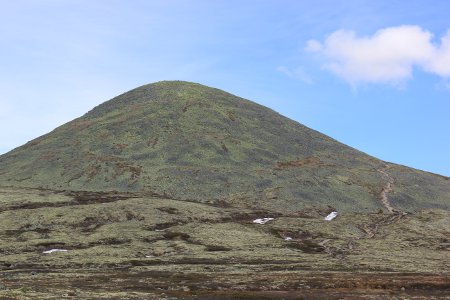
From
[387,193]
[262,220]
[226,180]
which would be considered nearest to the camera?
[262,220]

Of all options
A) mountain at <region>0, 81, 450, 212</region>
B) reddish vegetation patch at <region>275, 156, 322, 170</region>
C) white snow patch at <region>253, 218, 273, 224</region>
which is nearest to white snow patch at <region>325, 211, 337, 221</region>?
mountain at <region>0, 81, 450, 212</region>

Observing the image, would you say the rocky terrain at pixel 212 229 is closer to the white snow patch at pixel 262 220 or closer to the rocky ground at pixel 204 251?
the rocky ground at pixel 204 251

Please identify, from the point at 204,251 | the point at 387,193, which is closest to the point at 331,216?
the point at 387,193

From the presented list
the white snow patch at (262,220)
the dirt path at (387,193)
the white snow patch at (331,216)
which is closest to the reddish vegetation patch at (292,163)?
the dirt path at (387,193)

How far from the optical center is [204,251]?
94688 mm

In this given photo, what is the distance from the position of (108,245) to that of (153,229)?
18844mm

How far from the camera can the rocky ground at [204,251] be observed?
5531 cm

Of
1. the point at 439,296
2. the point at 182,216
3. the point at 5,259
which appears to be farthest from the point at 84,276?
the point at 182,216

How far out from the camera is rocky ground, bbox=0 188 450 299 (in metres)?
55.3

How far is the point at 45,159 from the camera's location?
194m

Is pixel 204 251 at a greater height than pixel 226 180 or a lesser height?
lesser

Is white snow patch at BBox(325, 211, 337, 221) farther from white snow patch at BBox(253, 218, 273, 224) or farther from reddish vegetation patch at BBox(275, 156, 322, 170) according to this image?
reddish vegetation patch at BBox(275, 156, 322, 170)

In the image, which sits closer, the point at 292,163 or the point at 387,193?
the point at 387,193

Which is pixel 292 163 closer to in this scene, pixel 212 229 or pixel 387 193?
pixel 387 193
